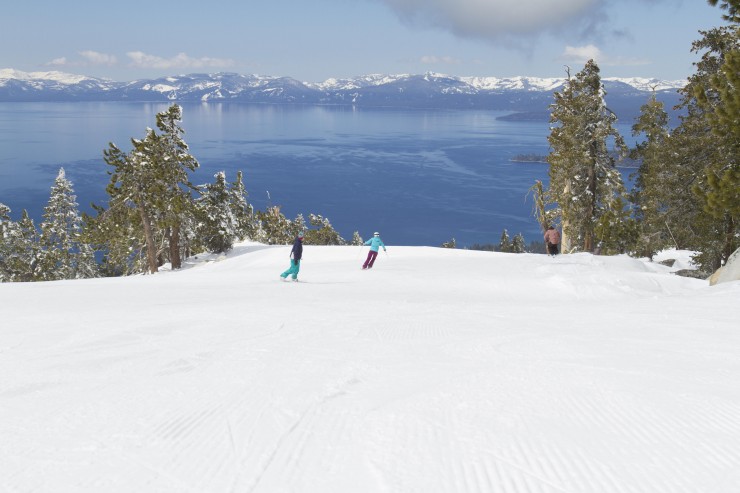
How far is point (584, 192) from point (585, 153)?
256cm

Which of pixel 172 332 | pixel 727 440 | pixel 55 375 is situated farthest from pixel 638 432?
pixel 172 332

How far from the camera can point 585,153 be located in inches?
1200

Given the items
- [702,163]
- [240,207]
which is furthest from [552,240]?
[240,207]

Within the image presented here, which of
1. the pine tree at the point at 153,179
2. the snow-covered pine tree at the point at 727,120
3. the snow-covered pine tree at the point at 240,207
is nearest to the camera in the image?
the snow-covered pine tree at the point at 727,120

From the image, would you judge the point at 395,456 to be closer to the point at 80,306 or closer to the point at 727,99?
the point at 80,306

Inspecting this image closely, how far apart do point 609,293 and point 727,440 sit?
13552 millimetres

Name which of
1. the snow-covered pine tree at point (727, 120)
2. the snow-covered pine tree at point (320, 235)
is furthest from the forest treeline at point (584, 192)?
the snow-covered pine tree at point (320, 235)

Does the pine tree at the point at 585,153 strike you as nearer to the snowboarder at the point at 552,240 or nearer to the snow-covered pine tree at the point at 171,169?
the snowboarder at the point at 552,240

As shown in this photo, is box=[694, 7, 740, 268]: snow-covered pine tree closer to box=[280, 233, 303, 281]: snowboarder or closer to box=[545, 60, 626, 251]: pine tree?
box=[545, 60, 626, 251]: pine tree

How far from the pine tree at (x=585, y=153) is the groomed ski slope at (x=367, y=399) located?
69.4 ft

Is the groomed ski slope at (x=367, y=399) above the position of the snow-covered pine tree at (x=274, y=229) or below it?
above

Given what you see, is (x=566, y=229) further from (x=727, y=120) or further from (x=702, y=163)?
(x=727, y=120)

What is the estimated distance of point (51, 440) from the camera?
4270 millimetres

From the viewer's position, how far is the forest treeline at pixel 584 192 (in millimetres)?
19812
